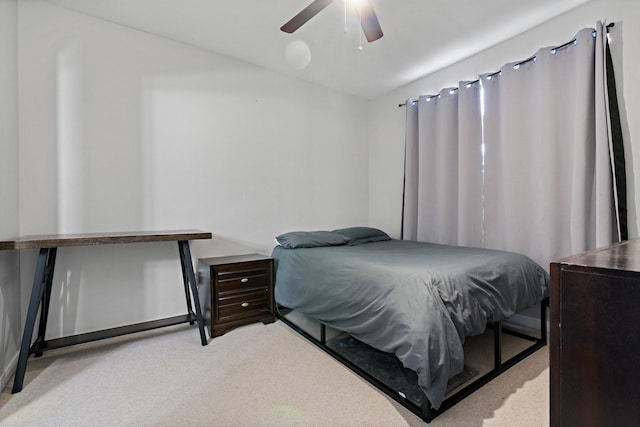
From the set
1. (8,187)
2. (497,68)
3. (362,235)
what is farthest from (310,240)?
(497,68)

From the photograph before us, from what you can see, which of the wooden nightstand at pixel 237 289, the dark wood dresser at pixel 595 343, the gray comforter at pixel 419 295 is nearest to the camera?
the dark wood dresser at pixel 595 343

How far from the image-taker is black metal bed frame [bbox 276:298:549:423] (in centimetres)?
153

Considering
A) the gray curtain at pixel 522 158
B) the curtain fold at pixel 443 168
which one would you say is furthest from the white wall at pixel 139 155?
the gray curtain at pixel 522 158

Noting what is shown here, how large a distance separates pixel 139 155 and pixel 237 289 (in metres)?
1.44

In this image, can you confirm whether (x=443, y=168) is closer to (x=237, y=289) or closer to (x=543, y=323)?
(x=543, y=323)

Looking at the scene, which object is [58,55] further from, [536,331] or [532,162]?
[536,331]

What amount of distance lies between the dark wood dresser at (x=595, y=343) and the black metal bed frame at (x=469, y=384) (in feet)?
2.90

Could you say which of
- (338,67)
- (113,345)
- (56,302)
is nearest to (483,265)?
(338,67)

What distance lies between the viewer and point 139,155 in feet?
8.43

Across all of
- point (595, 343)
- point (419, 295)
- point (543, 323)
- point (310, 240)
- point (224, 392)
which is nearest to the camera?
point (595, 343)

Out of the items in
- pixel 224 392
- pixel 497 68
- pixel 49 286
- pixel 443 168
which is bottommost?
pixel 224 392

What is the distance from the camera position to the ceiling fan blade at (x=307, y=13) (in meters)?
1.76

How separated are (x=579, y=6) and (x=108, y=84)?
3758mm

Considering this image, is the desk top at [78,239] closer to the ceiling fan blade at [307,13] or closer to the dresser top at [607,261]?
the ceiling fan blade at [307,13]
